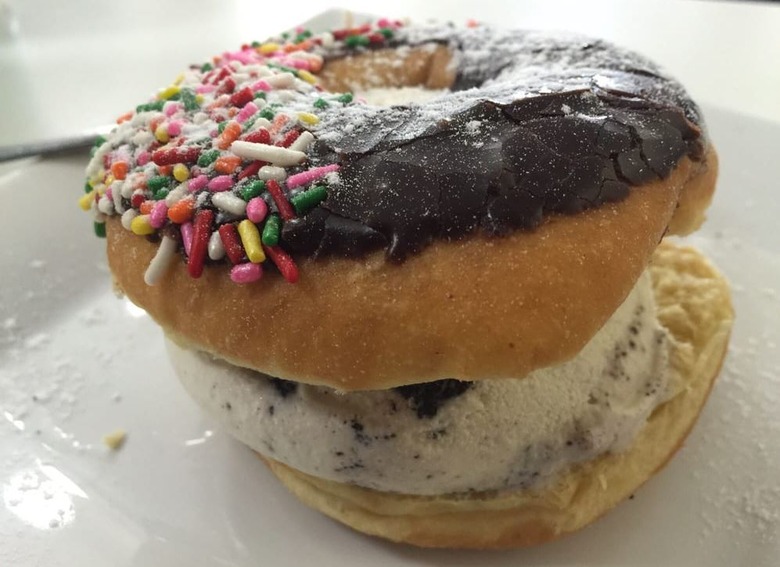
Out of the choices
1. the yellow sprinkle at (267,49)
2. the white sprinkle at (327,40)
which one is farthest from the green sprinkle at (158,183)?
the white sprinkle at (327,40)

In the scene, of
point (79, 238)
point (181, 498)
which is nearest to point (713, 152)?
point (181, 498)

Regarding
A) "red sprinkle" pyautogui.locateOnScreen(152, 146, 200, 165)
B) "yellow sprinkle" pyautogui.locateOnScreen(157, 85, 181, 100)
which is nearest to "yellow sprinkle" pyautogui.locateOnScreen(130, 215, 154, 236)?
"red sprinkle" pyautogui.locateOnScreen(152, 146, 200, 165)

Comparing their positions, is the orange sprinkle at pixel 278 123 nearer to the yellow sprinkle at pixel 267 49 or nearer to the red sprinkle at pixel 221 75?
the red sprinkle at pixel 221 75

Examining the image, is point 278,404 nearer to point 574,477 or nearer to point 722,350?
point 574,477

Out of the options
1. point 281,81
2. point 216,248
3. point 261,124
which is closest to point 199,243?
point 216,248

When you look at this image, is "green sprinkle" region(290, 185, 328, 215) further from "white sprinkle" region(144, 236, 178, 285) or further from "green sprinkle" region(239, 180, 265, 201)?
"white sprinkle" region(144, 236, 178, 285)
